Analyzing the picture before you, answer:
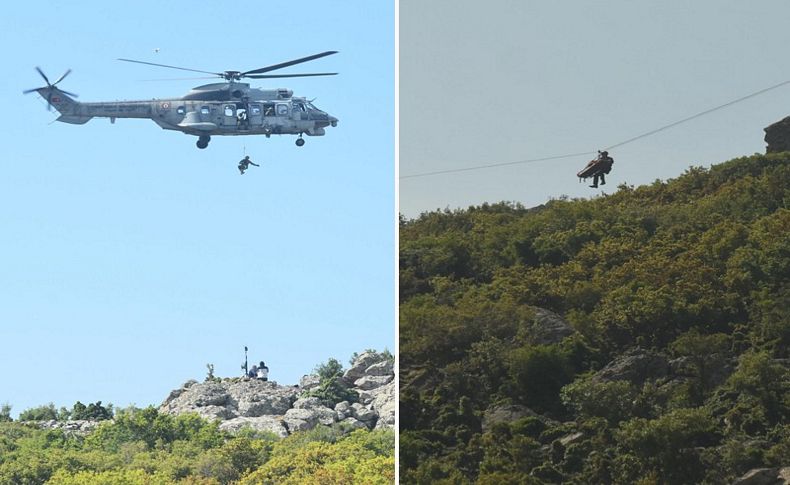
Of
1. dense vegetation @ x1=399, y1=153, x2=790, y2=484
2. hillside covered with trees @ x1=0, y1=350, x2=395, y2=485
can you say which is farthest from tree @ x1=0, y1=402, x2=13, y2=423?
dense vegetation @ x1=399, y1=153, x2=790, y2=484

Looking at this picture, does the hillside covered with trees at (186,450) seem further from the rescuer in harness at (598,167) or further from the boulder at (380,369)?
the rescuer in harness at (598,167)

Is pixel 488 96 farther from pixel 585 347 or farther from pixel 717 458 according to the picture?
pixel 717 458

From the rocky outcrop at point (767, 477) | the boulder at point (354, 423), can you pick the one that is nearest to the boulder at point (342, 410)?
the boulder at point (354, 423)

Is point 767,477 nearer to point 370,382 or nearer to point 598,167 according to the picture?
point 598,167

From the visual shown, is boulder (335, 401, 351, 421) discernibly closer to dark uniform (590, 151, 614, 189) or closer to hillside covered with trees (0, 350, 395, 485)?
hillside covered with trees (0, 350, 395, 485)

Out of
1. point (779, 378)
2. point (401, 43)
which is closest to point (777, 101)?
point (779, 378)

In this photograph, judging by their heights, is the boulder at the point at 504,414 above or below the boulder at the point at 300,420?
below
